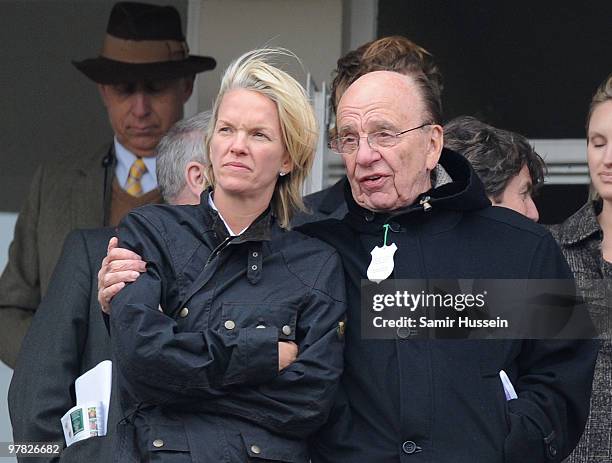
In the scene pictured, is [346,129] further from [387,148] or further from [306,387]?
[306,387]

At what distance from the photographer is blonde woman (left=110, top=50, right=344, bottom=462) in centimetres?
286

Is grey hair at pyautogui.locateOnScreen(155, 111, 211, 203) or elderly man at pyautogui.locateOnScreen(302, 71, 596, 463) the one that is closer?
elderly man at pyautogui.locateOnScreen(302, 71, 596, 463)

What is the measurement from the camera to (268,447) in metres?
2.90

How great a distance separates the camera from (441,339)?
316 cm

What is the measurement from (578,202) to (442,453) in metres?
2.25

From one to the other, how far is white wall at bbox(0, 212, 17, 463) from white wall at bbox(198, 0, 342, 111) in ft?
2.88

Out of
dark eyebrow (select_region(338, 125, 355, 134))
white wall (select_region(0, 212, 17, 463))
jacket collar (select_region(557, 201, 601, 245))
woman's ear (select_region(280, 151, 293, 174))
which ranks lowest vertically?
white wall (select_region(0, 212, 17, 463))

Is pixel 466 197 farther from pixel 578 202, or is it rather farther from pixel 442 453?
pixel 578 202

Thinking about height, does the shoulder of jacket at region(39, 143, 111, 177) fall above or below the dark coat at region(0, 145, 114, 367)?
above

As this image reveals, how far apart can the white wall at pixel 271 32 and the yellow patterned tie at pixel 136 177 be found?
66 cm

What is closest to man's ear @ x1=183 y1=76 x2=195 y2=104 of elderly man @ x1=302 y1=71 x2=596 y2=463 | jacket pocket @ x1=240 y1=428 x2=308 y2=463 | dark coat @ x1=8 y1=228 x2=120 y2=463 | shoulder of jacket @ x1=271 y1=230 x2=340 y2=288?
dark coat @ x1=8 y1=228 x2=120 y2=463

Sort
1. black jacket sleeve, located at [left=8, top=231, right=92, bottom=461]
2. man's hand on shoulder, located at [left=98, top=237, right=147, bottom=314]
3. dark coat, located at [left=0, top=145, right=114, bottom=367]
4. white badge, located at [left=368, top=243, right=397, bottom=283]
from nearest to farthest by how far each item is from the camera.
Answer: man's hand on shoulder, located at [left=98, top=237, right=147, bottom=314] < white badge, located at [left=368, top=243, right=397, bottom=283] < black jacket sleeve, located at [left=8, top=231, right=92, bottom=461] < dark coat, located at [left=0, top=145, right=114, bottom=367]

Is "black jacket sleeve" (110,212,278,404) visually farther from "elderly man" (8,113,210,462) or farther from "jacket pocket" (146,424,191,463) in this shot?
"elderly man" (8,113,210,462)

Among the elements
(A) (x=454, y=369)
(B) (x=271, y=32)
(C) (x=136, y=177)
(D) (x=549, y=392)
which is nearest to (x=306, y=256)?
(A) (x=454, y=369)
